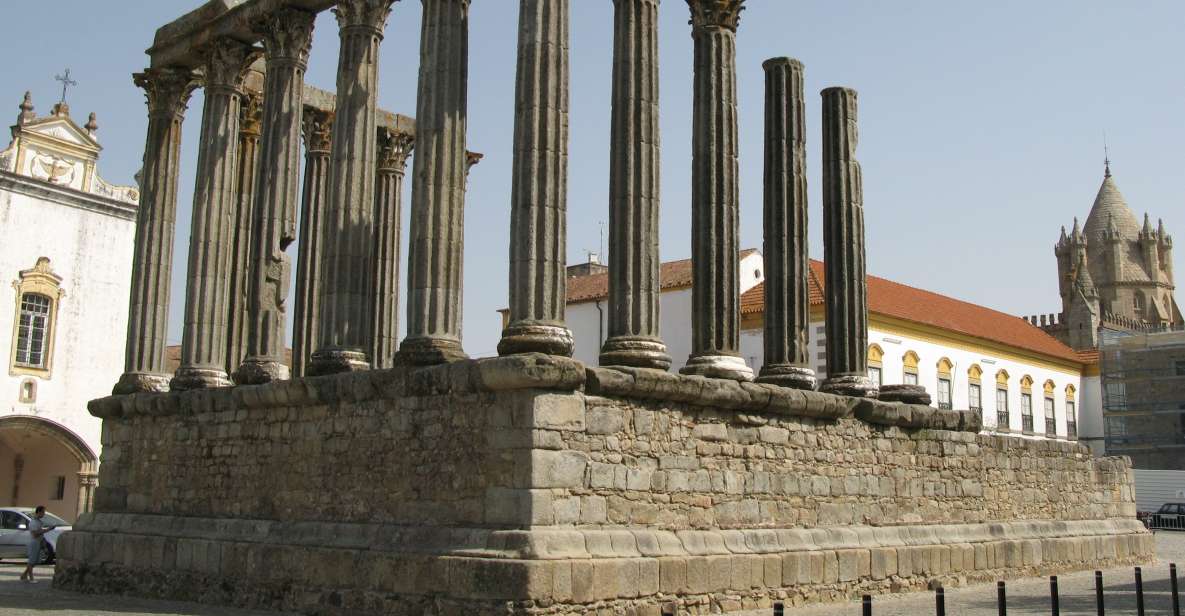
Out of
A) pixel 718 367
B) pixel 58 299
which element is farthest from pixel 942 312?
pixel 718 367

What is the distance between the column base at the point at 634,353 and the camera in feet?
43.0

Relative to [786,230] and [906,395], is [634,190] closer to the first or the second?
[786,230]

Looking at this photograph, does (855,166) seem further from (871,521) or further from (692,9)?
(871,521)

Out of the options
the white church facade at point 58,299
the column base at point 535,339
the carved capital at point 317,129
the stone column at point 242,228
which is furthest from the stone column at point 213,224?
the white church facade at point 58,299

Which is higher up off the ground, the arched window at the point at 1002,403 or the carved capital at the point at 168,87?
the carved capital at the point at 168,87

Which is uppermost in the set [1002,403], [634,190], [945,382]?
[945,382]

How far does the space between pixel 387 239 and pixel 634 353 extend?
7.20 m

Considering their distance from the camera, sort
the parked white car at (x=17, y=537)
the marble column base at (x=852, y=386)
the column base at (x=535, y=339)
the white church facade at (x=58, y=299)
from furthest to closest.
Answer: the white church facade at (x=58, y=299)
the parked white car at (x=17, y=537)
the marble column base at (x=852, y=386)
the column base at (x=535, y=339)

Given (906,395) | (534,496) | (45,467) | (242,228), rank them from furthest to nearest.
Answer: (45,467) → (242,228) → (906,395) → (534,496)

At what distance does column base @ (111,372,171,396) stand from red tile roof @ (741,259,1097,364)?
62.8 feet

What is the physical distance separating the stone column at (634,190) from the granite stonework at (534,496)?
84 cm

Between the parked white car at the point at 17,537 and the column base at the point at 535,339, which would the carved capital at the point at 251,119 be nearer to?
the parked white car at the point at 17,537

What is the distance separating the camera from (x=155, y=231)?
18.5 m

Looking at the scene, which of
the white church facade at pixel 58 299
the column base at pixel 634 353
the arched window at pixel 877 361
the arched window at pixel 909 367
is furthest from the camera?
the arched window at pixel 909 367
